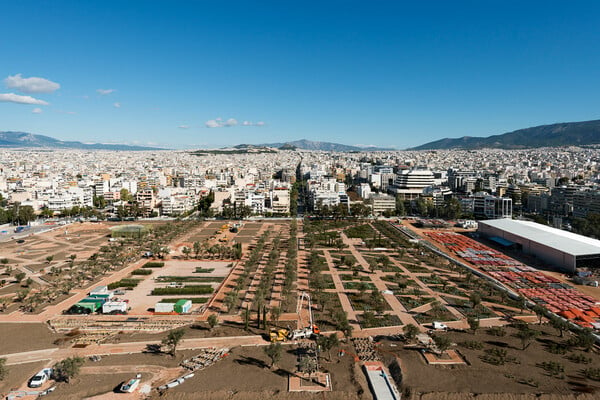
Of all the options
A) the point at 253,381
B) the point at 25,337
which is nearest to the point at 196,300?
the point at 25,337

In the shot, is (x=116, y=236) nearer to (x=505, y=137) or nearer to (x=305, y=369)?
(x=305, y=369)

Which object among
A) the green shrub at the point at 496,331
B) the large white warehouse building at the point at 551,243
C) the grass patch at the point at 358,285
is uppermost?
the large white warehouse building at the point at 551,243

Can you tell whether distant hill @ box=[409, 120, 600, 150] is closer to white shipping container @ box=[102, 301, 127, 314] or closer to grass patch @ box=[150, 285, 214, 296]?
grass patch @ box=[150, 285, 214, 296]

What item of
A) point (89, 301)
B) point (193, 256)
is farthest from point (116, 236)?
point (89, 301)

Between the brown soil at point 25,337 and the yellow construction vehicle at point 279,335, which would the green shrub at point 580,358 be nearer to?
the yellow construction vehicle at point 279,335

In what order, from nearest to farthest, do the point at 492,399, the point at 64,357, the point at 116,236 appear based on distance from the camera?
the point at 492,399 → the point at 64,357 → the point at 116,236

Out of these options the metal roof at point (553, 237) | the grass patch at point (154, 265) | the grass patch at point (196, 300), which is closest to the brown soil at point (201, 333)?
the grass patch at point (196, 300)

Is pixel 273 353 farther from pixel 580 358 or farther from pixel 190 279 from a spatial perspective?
pixel 190 279
